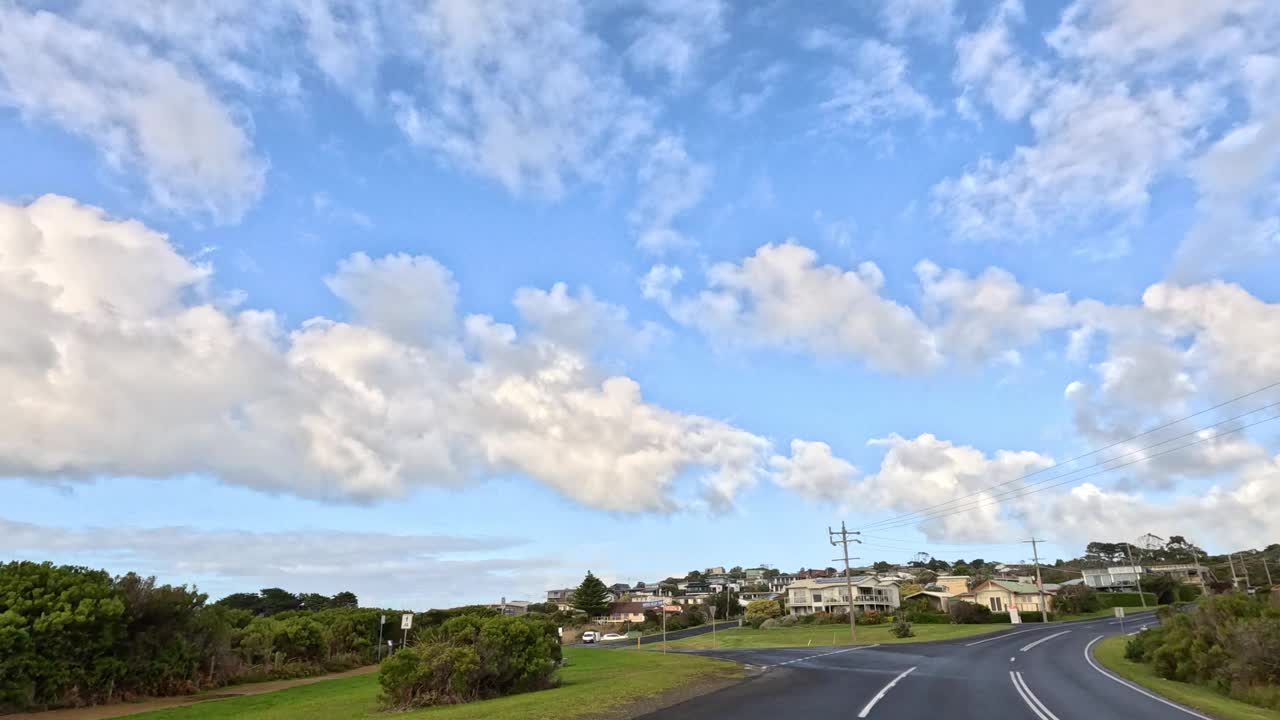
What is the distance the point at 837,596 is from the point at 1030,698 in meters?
101

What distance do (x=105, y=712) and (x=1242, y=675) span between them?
38994 millimetres

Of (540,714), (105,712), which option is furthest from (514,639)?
(105,712)

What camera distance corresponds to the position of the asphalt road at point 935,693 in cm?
1753

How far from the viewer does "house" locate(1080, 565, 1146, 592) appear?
427 ft

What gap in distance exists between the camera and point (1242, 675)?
2317 centimetres

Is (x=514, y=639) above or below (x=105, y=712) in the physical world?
above

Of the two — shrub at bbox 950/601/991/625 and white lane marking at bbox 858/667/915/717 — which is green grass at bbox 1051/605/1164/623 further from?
white lane marking at bbox 858/667/915/717

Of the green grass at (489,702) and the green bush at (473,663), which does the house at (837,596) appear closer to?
the green grass at (489,702)

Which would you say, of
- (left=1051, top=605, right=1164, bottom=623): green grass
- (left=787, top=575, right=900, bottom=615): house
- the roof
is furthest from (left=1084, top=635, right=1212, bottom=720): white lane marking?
(left=787, top=575, right=900, bottom=615): house

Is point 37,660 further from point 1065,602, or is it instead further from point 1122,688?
point 1065,602

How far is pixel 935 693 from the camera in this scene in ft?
70.6

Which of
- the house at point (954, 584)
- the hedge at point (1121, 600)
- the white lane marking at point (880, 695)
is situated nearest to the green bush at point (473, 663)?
the white lane marking at point (880, 695)

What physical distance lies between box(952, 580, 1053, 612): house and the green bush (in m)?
91.7

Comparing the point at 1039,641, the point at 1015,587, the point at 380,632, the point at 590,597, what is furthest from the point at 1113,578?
the point at 380,632
